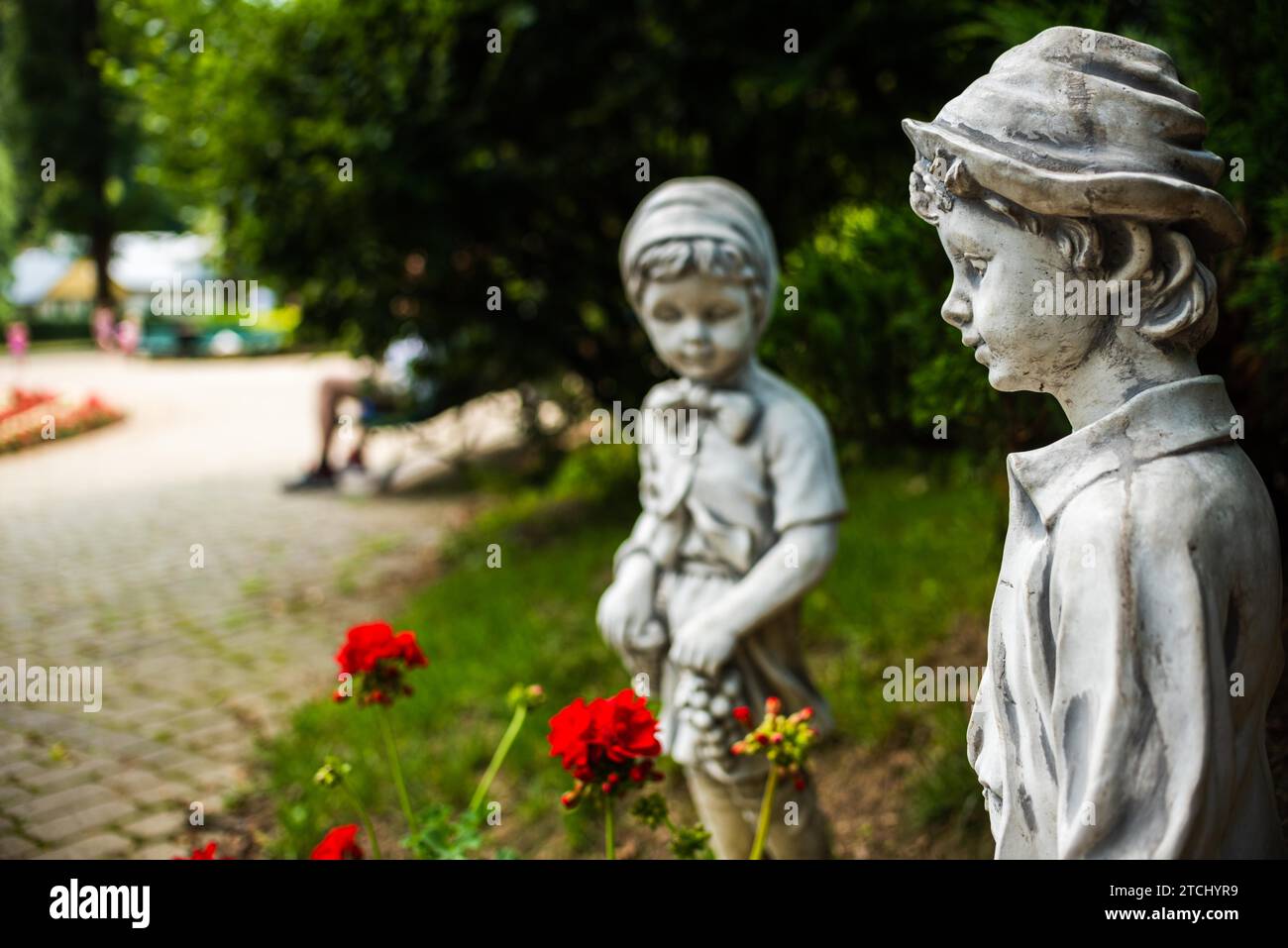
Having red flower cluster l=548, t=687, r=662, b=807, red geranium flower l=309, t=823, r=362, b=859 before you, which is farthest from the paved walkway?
red flower cluster l=548, t=687, r=662, b=807

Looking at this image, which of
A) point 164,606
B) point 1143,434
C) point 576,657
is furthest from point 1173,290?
point 164,606

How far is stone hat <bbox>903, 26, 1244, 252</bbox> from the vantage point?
153cm

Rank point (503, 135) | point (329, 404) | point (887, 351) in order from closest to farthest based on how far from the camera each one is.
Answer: point (887, 351) < point (503, 135) < point (329, 404)

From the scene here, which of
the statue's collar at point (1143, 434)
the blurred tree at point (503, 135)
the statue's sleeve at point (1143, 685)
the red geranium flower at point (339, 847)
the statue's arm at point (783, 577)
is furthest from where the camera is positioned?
the blurred tree at point (503, 135)

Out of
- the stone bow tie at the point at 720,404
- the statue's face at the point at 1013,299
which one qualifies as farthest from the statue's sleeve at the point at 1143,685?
the stone bow tie at the point at 720,404

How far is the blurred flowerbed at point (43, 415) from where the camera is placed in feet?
41.7

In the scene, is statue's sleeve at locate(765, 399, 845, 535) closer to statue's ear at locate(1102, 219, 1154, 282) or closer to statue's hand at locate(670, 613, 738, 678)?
statue's hand at locate(670, 613, 738, 678)

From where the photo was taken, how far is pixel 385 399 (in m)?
9.43

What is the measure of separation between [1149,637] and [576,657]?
4.61 meters

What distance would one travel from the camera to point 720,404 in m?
3.19

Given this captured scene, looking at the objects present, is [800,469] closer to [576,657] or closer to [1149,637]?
[1149,637]

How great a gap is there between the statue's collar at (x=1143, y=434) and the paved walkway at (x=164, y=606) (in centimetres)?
393

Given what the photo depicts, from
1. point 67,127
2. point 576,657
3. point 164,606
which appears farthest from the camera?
point 67,127

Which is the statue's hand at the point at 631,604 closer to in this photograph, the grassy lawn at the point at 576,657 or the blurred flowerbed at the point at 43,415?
the grassy lawn at the point at 576,657
